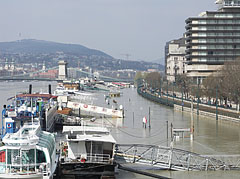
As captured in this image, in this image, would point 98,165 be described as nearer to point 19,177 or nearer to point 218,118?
point 19,177

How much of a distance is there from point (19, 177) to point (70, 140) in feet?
12.6

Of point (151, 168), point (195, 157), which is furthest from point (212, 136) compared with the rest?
point (151, 168)

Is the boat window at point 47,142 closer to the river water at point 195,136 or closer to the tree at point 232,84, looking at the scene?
the river water at point 195,136

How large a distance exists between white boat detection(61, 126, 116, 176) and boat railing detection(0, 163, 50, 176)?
8.52ft

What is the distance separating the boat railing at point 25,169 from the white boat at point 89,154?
2598mm

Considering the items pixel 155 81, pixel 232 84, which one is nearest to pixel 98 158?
pixel 232 84

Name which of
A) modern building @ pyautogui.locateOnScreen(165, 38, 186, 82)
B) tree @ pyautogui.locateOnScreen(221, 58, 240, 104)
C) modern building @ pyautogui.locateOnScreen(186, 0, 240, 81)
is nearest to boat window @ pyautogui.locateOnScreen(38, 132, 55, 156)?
tree @ pyautogui.locateOnScreen(221, 58, 240, 104)

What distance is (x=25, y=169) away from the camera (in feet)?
66.3

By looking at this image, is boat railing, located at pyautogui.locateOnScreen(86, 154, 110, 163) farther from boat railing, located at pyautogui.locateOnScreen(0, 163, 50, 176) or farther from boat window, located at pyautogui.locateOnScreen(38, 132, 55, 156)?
boat railing, located at pyautogui.locateOnScreen(0, 163, 50, 176)

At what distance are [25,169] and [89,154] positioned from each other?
3.73 m

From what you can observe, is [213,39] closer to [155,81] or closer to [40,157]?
[155,81]

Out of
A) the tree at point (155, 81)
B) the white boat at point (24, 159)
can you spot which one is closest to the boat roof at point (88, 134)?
the white boat at point (24, 159)

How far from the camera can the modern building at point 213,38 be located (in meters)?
99.5

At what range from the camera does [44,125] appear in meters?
34.4
